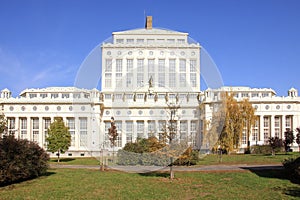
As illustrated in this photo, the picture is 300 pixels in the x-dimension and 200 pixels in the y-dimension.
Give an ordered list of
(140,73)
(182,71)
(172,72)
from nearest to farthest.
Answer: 1. (182,71)
2. (172,72)
3. (140,73)

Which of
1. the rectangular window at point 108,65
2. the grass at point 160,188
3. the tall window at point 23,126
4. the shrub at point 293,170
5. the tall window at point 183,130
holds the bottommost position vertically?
the grass at point 160,188

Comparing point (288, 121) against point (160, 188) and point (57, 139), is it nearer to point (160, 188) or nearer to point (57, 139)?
point (57, 139)

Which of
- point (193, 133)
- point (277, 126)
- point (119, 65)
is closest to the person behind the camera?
point (119, 65)

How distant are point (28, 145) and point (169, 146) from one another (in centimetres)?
993

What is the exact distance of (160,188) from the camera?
645 inches

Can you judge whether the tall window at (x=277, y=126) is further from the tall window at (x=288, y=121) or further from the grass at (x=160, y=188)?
the grass at (x=160, y=188)

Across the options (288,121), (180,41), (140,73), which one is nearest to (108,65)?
(140,73)

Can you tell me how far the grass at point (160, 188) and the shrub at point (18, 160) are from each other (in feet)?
2.06

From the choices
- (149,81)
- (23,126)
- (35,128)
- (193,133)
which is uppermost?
(149,81)

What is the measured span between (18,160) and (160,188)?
29.2 ft

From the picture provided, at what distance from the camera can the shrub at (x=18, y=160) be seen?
17969 millimetres

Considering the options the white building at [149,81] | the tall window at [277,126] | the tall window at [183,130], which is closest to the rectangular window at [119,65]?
the white building at [149,81]

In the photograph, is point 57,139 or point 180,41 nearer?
point 180,41

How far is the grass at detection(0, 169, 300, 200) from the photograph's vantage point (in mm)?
14500
